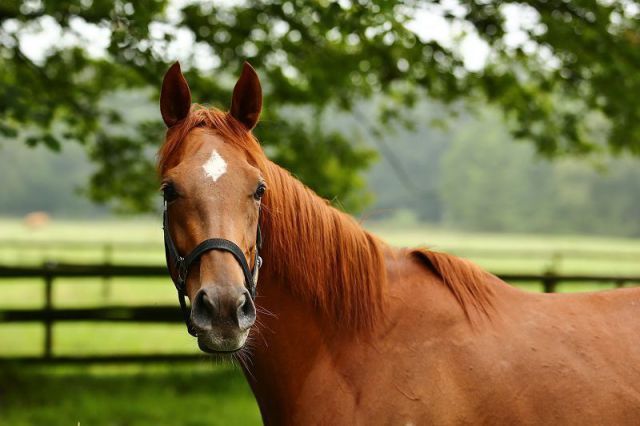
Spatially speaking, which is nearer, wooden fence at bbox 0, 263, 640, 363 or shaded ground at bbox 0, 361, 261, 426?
shaded ground at bbox 0, 361, 261, 426

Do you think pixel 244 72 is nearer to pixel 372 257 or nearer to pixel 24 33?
pixel 372 257

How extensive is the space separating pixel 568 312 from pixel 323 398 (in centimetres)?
111

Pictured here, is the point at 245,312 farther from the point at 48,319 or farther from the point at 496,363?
the point at 48,319

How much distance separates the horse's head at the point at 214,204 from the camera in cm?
216

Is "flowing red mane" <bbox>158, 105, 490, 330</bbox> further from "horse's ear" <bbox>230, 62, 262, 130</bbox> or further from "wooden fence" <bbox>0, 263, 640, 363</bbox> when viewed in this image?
"wooden fence" <bbox>0, 263, 640, 363</bbox>

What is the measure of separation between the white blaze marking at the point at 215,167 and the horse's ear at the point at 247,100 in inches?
13.3

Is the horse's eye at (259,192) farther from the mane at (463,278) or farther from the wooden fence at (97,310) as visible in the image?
the wooden fence at (97,310)

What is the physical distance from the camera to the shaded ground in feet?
20.7

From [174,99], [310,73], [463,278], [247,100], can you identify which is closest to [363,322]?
[463,278]

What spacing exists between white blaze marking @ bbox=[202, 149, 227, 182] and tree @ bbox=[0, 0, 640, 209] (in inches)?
99.8

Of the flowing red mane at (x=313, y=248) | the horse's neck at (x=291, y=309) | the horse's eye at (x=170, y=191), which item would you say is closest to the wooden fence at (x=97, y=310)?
the flowing red mane at (x=313, y=248)

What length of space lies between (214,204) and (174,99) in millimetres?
614

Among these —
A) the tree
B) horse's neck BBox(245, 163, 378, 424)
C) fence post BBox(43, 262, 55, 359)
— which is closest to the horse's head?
horse's neck BBox(245, 163, 378, 424)

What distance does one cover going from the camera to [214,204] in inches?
90.8
